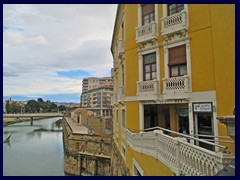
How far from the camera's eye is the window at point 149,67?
12.7ft

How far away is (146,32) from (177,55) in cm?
80

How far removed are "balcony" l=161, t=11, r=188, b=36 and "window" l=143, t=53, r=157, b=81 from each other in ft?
1.89

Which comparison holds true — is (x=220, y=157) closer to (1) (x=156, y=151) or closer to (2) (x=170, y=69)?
(1) (x=156, y=151)

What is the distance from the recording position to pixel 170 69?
3654mm

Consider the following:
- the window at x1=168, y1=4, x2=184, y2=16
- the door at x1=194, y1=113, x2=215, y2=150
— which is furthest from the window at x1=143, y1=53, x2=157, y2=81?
the door at x1=194, y1=113, x2=215, y2=150

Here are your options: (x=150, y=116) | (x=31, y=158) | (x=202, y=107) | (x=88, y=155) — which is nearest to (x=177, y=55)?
(x=202, y=107)

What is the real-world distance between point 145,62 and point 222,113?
1.85 m

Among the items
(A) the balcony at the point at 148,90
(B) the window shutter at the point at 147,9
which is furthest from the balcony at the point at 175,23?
(A) the balcony at the point at 148,90

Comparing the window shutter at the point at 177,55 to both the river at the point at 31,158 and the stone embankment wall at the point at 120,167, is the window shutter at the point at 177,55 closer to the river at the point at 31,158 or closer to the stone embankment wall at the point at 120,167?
the stone embankment wall at the point at 120,167

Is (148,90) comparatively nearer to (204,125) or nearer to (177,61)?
(177,61)

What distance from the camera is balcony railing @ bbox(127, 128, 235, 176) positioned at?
1.79 meters

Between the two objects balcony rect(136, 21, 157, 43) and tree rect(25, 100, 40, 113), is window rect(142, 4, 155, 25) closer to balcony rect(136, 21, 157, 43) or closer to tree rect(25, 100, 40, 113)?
balcony rect(136, 21, 157, 43)
